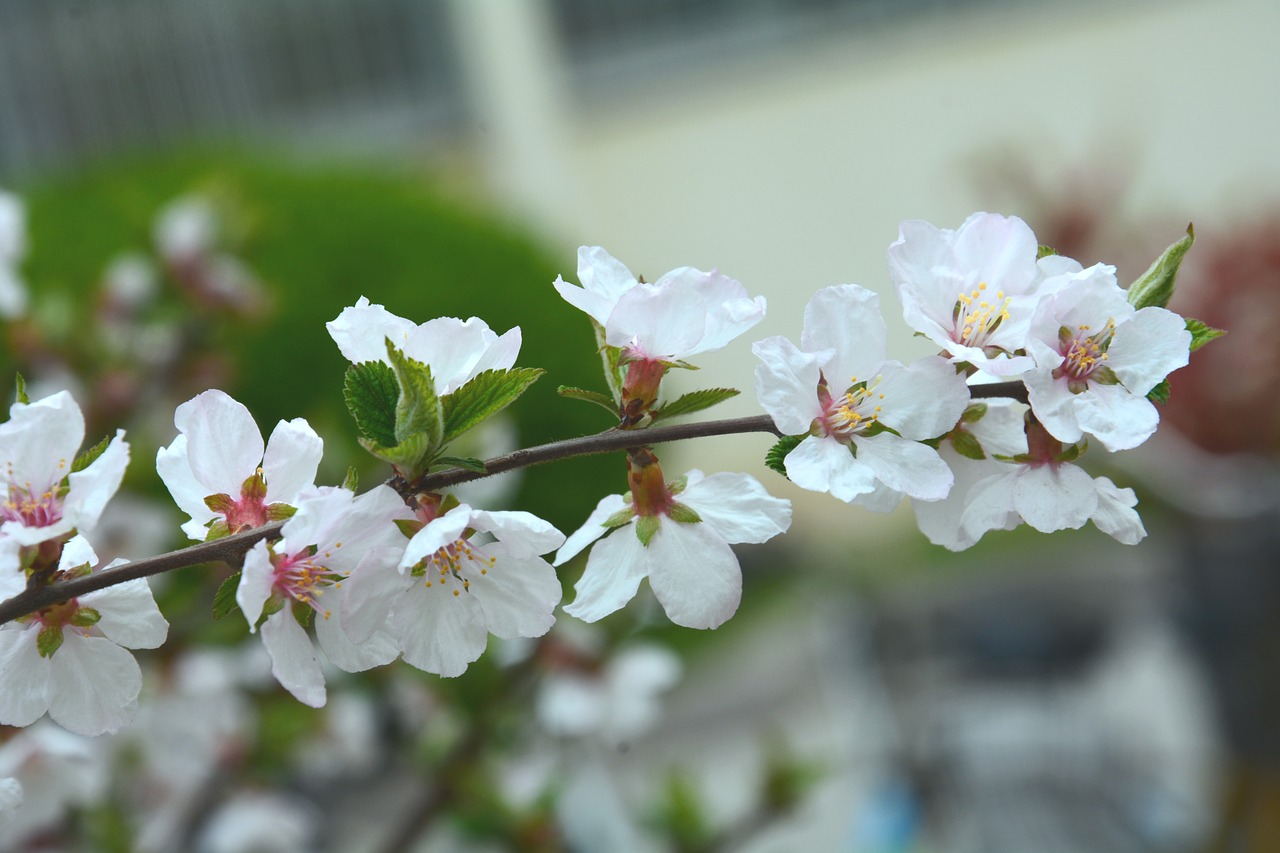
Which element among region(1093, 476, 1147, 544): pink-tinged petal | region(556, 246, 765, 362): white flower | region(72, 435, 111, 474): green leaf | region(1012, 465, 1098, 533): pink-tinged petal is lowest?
region(1093, 476, 1147, 544): pink-tinged petal

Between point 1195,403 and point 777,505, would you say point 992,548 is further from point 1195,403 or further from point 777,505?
point 777,505

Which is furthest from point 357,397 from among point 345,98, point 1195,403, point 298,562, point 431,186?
point 345,98

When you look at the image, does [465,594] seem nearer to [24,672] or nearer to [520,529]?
[520,529]

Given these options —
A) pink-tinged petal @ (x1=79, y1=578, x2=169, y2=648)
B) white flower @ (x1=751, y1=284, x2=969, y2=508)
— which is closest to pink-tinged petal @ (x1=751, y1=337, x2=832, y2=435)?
white flower @ (x1=751, y1=284, x2=969, y2=508)

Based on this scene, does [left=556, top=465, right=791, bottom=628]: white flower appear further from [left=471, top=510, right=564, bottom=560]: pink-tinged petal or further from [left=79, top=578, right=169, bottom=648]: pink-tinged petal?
[left=79, top=578, right=169, bottom=648]: pink-tinged petal

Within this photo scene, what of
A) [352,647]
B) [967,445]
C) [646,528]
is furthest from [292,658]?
[967,445]
